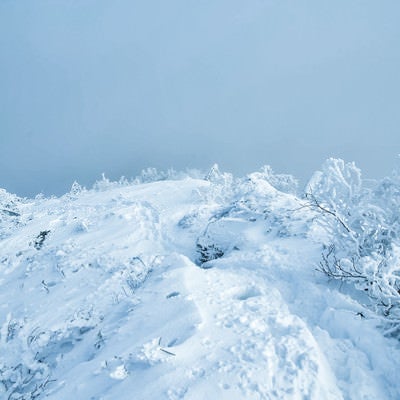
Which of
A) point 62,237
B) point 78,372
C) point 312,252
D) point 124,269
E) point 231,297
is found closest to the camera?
point 78,372

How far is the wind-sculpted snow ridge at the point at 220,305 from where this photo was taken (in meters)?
3.55

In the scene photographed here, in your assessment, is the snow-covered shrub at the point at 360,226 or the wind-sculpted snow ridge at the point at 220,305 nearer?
the wind-sculpted snow ridge at the point at 220,305

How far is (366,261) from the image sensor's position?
439 cm

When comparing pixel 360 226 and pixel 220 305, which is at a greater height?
pixel 360 226

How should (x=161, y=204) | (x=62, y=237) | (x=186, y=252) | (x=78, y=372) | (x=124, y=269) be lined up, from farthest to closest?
1. (x=161, y=204)
2. (x=62, y=237)
3. (x=186, y=252)
4. (x=124, y=269)
5. (x=78, y=372)

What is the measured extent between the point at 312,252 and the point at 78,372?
4.22 meters

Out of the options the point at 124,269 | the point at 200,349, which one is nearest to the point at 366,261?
the point at 200,349

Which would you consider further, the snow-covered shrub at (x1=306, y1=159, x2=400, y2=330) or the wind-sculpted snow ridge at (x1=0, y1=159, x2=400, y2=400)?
the snow-covered shrub at (x1=306, y1=159, x2=400, y2=330)

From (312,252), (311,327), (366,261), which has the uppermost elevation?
(312,252)

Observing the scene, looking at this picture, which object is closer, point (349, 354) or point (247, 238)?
point (349, 354)

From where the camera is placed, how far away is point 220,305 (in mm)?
4754

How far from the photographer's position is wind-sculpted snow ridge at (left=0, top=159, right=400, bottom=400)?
11.7 feet

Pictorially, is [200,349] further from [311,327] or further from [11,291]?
[11,291]

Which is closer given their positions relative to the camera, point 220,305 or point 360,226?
point 220,305
